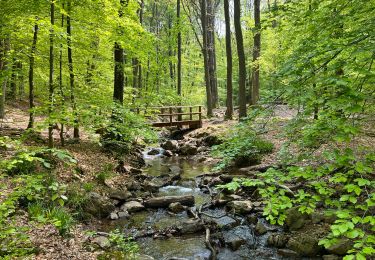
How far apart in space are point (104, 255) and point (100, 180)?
12.1 ft

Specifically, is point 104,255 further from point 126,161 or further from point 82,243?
Result: point 126,161

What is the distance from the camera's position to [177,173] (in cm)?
1138

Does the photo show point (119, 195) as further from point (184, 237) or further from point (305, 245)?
point (305, 245)

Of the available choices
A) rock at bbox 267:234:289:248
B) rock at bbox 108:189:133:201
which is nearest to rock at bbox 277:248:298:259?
rock at bbox 267:234:289:248

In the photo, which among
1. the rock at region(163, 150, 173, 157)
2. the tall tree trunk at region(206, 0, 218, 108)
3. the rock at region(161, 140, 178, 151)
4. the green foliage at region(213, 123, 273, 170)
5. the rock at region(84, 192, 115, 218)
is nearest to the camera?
the green foliage at region(213, 123, 273, 170)

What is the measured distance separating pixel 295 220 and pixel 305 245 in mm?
743

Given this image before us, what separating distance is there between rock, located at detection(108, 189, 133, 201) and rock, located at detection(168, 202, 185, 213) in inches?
49.3

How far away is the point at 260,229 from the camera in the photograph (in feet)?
20.7

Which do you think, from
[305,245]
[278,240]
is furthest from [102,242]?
[305,245]

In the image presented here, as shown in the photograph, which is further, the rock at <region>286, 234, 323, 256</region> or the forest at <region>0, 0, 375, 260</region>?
the rock at <region>286, 234, 323, 256</region>

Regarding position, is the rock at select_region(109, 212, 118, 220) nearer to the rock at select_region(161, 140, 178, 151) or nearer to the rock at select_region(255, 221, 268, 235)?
the rock at select_region(255, 221, 268, 235)

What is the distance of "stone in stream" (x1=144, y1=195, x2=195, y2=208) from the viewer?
26.5ft

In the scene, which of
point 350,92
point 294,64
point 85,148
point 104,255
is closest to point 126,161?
point 85,148

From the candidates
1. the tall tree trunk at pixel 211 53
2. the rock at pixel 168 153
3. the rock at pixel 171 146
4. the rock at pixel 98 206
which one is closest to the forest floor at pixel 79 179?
the rock at pixel 98 206
